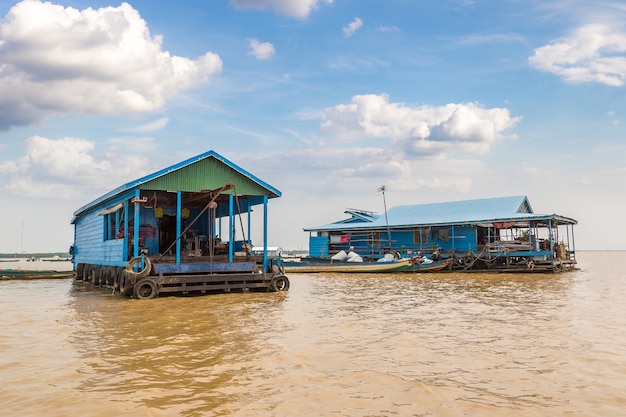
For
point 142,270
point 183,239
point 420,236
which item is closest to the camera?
point 142,270

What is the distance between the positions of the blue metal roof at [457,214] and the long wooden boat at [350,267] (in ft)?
17.2

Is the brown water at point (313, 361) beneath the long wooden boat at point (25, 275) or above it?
beneath

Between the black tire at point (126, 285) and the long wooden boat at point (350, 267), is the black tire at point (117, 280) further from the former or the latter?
the long wooden boat at point (350, 267)

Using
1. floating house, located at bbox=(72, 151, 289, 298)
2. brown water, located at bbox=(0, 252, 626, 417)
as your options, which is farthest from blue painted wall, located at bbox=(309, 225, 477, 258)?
brown water, located at bbox=(0, 252, 626, 417)

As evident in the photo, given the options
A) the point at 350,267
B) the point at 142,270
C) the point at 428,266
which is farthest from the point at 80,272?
the point at 428,266

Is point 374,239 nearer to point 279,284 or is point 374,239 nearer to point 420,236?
point 420,236

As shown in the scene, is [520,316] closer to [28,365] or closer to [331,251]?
[28,365]

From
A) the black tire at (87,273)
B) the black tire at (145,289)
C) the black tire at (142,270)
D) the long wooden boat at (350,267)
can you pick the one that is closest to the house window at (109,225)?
the black tire at (87,273)

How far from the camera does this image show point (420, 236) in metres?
37.6

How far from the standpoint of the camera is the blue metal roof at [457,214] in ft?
112

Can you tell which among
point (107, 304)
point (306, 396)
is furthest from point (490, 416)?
point (107, 304)

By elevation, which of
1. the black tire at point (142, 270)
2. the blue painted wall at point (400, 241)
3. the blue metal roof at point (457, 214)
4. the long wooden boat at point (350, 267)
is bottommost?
the long wooden boat at point (350, 267)

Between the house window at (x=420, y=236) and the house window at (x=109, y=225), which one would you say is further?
the house window at (x=420, y=236)

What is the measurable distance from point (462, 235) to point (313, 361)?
98.7ft
